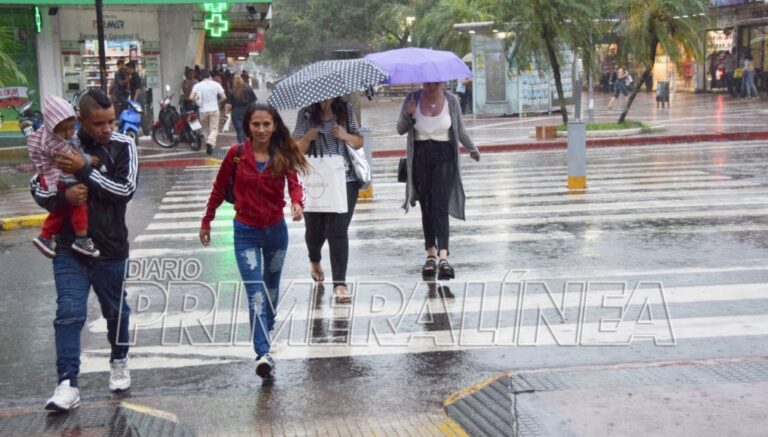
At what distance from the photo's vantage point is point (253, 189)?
6.53m

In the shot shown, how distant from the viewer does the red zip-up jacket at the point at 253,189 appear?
6520mm

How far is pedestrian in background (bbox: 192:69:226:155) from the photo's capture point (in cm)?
2295

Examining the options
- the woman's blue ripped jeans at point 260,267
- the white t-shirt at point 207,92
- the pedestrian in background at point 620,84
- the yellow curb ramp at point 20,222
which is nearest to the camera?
the woman's blue ripped jeans at point 260,267

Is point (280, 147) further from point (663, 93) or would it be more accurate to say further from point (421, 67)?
point (663, 93)

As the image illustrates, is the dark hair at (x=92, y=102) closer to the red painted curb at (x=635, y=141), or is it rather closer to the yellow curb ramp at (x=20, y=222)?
the yellow curb ramp at (x=20, y=222)

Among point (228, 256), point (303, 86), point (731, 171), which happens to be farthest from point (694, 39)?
point (303, 86)

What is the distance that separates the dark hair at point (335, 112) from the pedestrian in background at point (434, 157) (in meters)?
0.99

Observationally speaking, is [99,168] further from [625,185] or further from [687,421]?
[625,185]

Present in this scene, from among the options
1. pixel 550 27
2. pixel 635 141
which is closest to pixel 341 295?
pixel 635 141

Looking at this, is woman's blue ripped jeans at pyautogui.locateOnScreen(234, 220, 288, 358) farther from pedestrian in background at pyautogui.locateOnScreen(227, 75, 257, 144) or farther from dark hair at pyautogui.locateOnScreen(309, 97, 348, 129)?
pedestrian in background at pyautogui.locateOnScreen(227, 75, 257, 144)

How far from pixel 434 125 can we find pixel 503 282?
4.94 feet

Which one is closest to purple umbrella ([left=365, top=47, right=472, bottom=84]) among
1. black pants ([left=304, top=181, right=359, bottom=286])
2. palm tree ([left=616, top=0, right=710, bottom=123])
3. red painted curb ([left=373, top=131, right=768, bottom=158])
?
black pants ([left=304, top=181, right=359, bottom=286])

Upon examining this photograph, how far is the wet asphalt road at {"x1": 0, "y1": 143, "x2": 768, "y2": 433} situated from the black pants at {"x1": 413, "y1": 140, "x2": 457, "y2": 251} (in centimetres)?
45

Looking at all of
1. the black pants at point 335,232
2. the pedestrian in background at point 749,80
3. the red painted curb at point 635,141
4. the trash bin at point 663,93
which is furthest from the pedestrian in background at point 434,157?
the pedestrian in background at point 749,80
